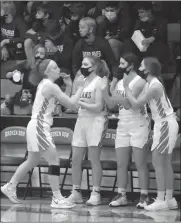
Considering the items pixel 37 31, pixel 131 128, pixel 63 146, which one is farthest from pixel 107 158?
pixel 37 31

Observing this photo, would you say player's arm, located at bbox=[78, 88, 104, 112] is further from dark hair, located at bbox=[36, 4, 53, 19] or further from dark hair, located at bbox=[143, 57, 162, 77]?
dark hair, located at bbox=[36, 4, 53, 19]

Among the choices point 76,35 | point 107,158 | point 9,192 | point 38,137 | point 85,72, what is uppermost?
point 76,35

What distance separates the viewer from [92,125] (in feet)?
32.5

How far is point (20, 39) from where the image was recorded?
12.0 metres

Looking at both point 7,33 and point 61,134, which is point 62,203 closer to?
point 61,134

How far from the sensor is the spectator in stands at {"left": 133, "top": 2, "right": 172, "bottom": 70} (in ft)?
36.7

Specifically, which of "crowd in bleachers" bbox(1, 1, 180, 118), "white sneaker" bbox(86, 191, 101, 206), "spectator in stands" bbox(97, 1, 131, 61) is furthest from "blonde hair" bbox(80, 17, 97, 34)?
"white sneaker" bbox(86, 191, 101, 206)

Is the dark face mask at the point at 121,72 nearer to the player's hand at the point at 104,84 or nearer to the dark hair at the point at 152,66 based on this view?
the player's hand at the point at 104,84

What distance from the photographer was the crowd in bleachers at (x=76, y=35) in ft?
36.4

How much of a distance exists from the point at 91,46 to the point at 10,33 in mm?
1693

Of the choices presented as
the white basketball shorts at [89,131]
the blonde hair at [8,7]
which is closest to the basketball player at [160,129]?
the white basketball shorts at [89,131]

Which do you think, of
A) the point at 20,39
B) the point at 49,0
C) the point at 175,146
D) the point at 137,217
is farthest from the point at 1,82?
the point at 137,217

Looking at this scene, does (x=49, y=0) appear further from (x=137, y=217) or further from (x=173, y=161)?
(x=137, y=217)

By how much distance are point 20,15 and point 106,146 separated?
2.88 meters
